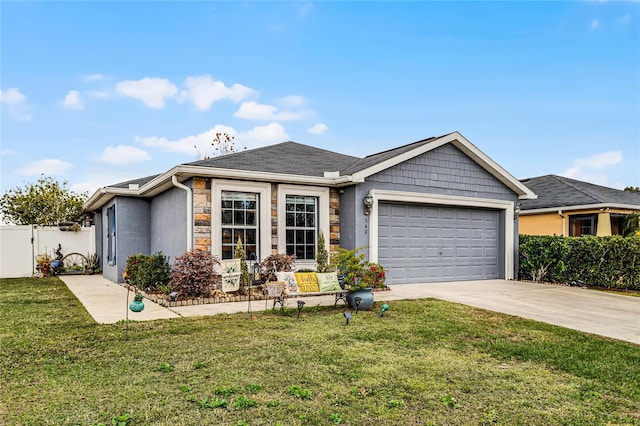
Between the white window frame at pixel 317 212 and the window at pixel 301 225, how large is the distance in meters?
0.09

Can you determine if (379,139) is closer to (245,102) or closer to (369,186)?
(245,102)

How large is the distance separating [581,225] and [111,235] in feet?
54.6

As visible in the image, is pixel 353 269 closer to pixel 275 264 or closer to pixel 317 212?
pixel 275 264

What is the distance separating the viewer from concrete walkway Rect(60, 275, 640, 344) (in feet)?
22.6

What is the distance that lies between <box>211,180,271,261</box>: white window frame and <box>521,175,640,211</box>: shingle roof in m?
11.5

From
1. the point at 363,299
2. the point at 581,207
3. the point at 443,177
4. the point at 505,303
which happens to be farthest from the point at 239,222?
the point at 581,207

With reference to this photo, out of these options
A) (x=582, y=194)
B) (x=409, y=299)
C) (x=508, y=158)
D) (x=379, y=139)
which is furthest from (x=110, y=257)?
(x=582, y=194)

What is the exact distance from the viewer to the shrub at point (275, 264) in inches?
376

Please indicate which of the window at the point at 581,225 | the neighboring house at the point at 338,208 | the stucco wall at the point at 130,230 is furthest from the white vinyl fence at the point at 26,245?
the window at the point at 581,225

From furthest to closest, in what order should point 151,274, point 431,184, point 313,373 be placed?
1. point 431,184
2. point 151,274
3. point 313,373

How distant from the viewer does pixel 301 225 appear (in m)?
10.4

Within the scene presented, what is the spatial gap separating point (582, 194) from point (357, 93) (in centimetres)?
912

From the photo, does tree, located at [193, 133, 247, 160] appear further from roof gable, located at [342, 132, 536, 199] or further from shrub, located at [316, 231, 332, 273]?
shrub, located at [316, 231, 332, 273]

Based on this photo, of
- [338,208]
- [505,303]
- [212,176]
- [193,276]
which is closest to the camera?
[193,276]
